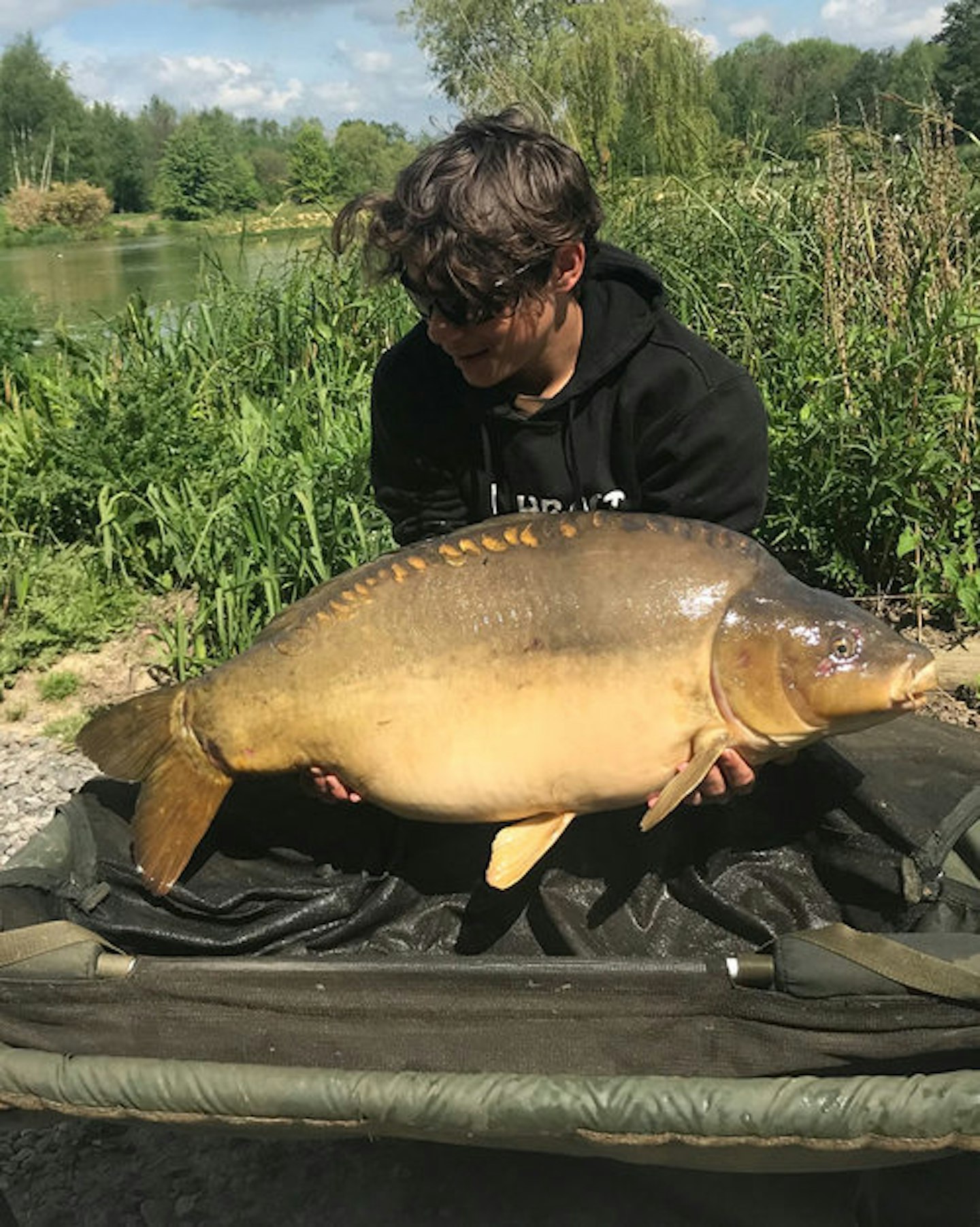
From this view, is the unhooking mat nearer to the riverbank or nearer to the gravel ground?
the gravel ground

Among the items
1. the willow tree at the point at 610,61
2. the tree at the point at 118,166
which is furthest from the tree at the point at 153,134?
the willow tree at the point at 610,61

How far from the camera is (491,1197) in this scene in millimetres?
1409

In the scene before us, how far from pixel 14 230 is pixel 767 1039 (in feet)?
92.1

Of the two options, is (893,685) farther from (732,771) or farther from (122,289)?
(122,289)

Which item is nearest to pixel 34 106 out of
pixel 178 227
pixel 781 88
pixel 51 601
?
pixel 178 227

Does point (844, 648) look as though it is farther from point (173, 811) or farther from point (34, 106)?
point (34, 106)

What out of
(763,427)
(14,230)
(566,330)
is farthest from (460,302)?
(14,230)

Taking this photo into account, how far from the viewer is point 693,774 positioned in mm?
1192

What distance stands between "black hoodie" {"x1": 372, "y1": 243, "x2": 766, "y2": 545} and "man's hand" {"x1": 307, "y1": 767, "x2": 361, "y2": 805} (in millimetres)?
536

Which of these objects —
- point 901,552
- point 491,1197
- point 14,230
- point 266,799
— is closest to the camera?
point 491,1197

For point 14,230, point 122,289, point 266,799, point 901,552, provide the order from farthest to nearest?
point 14,230 → point 122,289 → point 901,552 → point 266,799

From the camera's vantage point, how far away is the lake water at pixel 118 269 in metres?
4.48

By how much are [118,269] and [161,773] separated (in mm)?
15226

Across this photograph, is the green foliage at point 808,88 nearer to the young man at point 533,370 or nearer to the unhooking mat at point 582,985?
the young man at point 533,370
